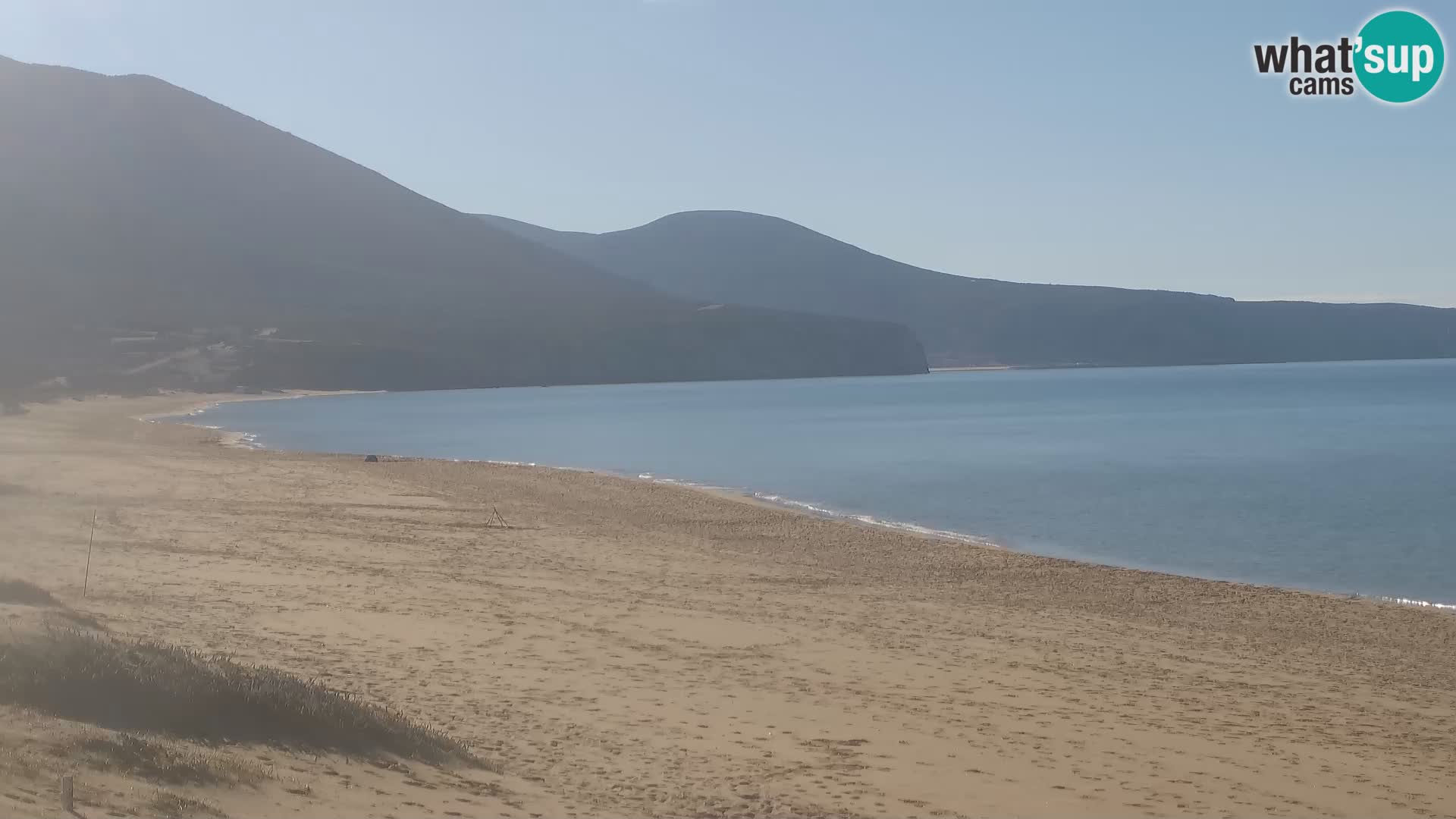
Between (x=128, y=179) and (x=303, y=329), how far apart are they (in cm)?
6551

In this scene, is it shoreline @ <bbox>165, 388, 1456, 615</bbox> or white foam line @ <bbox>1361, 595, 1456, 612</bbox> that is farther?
shoreline @ <bbox>165, 388, 1456, 615</bbox>

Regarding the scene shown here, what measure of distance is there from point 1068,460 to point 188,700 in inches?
1822

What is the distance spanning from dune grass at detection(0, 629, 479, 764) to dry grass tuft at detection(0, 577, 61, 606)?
2542 millimetres

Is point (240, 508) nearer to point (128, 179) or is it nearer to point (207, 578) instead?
point (207, 578)

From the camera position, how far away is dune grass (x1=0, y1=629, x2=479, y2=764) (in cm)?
745

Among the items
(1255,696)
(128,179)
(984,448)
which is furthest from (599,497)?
(128,179)

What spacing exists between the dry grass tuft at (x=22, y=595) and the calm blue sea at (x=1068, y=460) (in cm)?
2015

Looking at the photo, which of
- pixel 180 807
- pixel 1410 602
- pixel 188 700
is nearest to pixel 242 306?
pixel 1410 602

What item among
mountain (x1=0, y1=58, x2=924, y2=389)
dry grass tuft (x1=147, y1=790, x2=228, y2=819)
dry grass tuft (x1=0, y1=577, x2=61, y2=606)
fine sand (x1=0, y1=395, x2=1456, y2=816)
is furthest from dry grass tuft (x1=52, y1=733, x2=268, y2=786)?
mountain (x1=0, y1=58, x2=924, y2=389)

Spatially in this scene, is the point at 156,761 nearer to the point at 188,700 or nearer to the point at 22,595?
the point at 188,700

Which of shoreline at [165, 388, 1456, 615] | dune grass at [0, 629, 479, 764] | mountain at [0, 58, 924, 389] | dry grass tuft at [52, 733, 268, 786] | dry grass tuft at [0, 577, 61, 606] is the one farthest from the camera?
mountain at [0, 58, 924, 389]

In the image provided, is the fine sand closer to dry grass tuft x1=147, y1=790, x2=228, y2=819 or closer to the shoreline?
dry grass tuft x1=147, y1=790, x2=228, y2=819

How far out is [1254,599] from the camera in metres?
19.9

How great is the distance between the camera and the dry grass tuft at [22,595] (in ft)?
34.9
